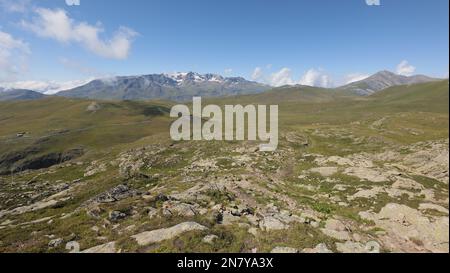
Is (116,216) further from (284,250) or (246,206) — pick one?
(284,250)

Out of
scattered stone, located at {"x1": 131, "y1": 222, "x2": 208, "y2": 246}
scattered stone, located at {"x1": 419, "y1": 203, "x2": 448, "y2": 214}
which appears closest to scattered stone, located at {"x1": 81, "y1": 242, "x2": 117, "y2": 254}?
scattered stone, located at {"x1": 131, "y1": 222, "x2": 208, "y2": 246}

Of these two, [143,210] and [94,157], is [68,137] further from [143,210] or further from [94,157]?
[143,210]

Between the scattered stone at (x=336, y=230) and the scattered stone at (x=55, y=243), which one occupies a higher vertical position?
the scattered stone at (x=55, y=243)

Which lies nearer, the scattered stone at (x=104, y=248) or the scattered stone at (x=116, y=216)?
the scattered stone at (x=104, y=248)

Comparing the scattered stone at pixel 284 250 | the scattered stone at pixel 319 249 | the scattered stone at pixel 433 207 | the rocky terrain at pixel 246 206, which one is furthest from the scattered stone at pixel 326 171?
the scattered stone at pixel 284 250

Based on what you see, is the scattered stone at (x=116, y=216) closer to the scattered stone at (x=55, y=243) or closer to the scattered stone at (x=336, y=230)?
the scattered stone at (x=55, y=243)

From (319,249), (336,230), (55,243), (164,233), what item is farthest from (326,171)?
(55,243)

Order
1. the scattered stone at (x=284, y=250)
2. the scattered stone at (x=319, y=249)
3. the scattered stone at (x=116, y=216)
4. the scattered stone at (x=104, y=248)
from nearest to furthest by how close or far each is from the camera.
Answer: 1. the scattered stone at (x=104, y=248)
2. the scattered stone at (x=284, y=250)
3. the scattered stone at (x=319, y=249)
4. the scattered stone at (x=116, y=216)

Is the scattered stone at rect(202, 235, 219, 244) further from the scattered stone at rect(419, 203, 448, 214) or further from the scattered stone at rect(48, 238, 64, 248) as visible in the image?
the scattered stone at rect(419, 203, 448, 214)
